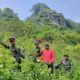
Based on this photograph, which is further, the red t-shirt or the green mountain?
the green mountain

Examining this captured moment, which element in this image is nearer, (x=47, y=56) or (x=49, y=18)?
(x=47, y=56)

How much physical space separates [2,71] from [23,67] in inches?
62.8

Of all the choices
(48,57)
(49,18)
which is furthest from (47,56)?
(49,18)

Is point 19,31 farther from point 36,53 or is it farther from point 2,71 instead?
point 2,71

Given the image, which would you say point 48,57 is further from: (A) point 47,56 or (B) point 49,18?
(B) point 49,18

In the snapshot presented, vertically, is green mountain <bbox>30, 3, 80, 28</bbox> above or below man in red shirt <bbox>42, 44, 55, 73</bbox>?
above

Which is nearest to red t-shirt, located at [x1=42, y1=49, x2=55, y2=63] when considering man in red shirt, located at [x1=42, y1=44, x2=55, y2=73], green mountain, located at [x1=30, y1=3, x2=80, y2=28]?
man in red shirt, located at [x1=42, y1=44, x2=55, y2=73]

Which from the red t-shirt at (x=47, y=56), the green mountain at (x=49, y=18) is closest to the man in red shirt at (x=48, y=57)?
the red t-shirt at (x=47, y=56)

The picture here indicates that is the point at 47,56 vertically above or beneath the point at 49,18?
beneath

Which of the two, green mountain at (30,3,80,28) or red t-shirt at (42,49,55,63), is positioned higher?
green mountain at (30,3,80,28)

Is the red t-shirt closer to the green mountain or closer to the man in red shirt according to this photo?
the man in red shirt

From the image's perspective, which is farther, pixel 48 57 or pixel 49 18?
pixel 49 18

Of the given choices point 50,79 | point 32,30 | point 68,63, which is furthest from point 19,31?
point 50,79

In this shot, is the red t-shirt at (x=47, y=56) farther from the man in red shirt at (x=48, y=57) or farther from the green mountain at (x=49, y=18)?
the green mountain at (x=49, y=18)
